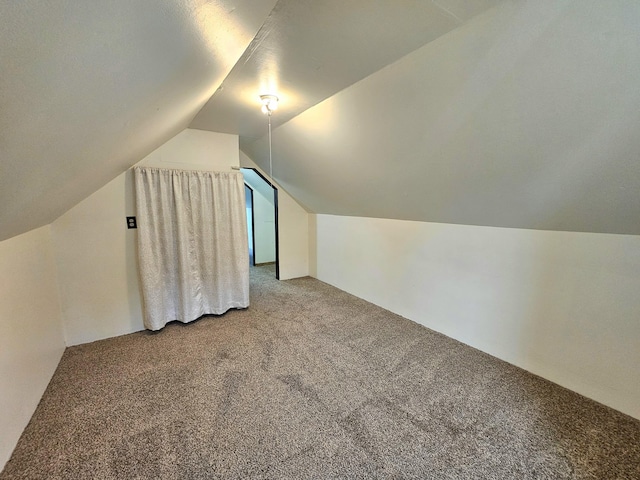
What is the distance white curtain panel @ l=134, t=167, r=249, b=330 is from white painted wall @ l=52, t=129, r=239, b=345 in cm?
18

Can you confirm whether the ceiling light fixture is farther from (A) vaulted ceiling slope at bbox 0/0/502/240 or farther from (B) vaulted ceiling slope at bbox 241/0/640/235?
(B) vaulted ceiling slope at bbox 241/0/640/235

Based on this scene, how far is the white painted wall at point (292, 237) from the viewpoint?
444 centimetres

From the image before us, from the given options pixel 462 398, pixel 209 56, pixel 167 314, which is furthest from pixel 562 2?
pixel 167 314

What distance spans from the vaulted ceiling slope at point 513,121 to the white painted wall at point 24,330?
91.1 inches

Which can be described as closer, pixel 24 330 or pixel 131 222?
pixel 24 330

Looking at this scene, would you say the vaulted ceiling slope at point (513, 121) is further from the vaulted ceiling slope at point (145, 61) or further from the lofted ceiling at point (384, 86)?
the vaulted ceiling slope at point (145, 61)

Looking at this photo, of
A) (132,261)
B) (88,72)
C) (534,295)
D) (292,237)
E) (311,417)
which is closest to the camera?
(88,72)

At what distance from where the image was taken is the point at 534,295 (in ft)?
6.64

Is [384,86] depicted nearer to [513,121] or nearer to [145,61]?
[513,121]

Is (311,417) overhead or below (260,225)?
below

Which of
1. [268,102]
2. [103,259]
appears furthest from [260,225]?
[268,102]

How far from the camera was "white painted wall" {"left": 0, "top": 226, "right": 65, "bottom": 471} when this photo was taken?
1.41m

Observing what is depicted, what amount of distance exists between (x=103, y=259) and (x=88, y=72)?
2.45 m

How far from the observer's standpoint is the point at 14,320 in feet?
5.02
